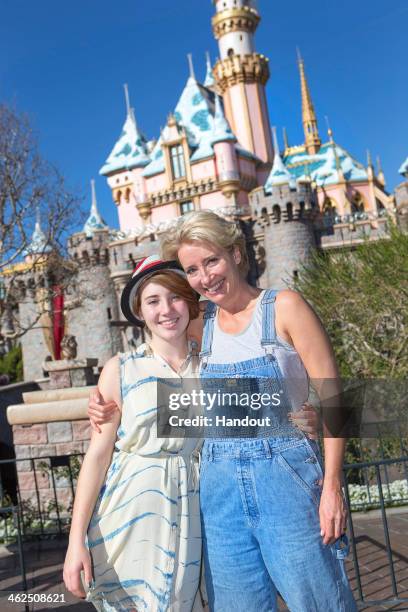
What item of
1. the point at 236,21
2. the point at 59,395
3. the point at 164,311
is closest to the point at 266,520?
the point at 164,311

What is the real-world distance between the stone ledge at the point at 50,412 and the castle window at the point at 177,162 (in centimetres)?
2320

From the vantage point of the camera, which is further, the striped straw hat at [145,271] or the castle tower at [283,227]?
the castle tower at [283,227]

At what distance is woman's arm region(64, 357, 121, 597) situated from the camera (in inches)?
68.8

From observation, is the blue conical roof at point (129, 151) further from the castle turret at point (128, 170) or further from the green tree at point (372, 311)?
the green tree at point (372, 311)

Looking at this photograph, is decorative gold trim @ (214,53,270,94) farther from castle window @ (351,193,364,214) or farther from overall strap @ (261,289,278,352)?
overall strap @ (261,289,278,352)

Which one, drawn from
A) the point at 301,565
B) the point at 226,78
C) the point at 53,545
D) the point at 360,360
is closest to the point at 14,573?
the point at 53,545

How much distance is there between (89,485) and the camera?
1.81 meters

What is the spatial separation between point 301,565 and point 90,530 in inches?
24.3

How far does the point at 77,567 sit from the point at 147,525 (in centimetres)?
23

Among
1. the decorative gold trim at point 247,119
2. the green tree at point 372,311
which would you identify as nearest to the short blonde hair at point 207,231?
the green tree at point 372,311

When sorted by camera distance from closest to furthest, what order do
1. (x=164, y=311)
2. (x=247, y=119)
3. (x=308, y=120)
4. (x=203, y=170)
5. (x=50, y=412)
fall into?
(x=164, y=311) → (x=50, y=412) → (x=203, y=170) → (x=247, y=119) → (x=308, y=120)

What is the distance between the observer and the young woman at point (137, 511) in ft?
5.76

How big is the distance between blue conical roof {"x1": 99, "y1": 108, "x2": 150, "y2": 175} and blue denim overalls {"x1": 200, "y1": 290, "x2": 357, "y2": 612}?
29369 mm

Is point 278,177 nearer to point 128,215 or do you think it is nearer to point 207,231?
point 128,215
